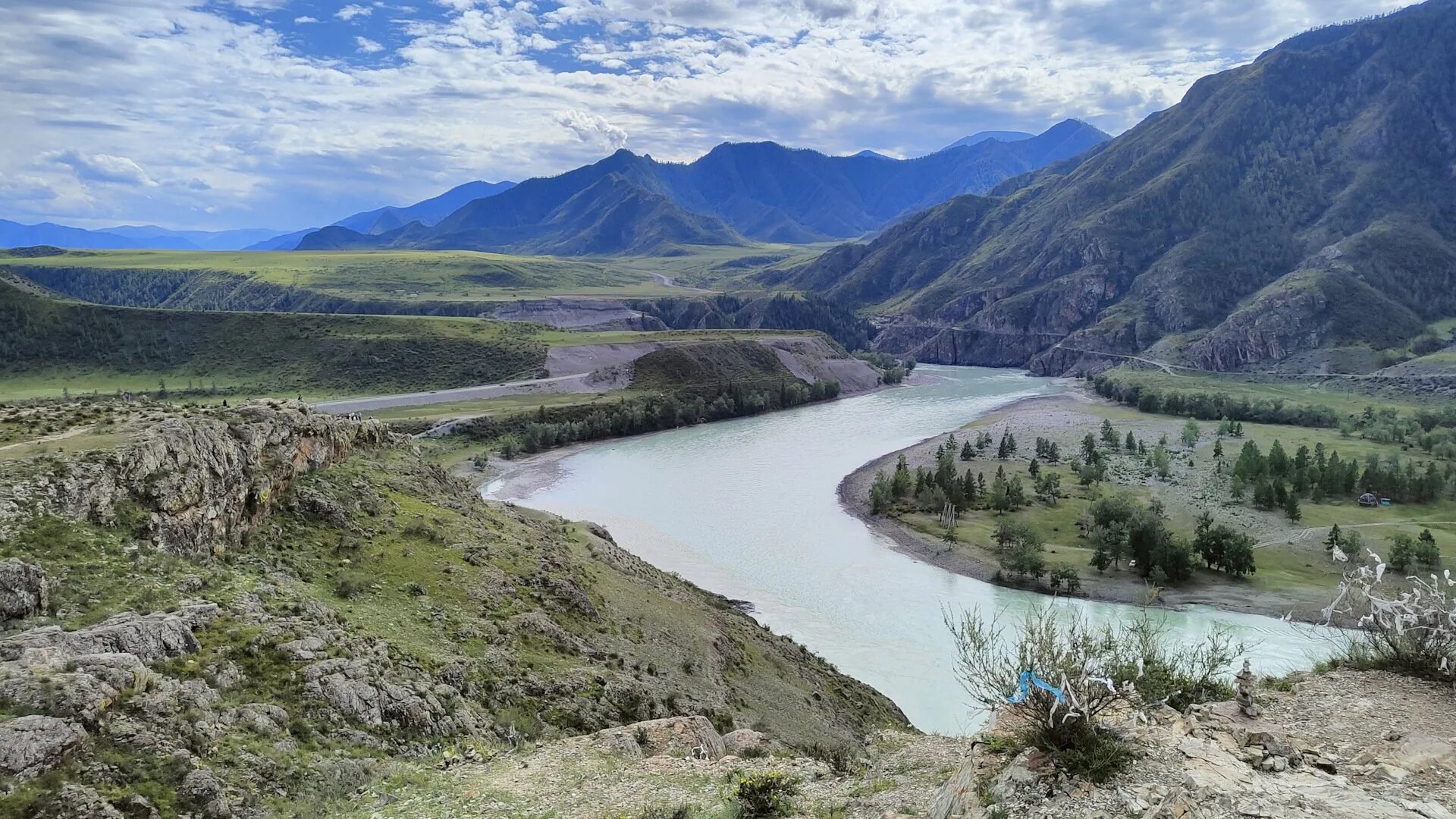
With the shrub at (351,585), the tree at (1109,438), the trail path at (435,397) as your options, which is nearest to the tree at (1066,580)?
the shrub at (351,585)

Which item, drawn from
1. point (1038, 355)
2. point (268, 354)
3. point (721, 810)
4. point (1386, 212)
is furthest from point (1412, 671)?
point (1386, 212)

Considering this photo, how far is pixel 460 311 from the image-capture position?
16675 cm

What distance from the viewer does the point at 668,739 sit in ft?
Result: 49.1

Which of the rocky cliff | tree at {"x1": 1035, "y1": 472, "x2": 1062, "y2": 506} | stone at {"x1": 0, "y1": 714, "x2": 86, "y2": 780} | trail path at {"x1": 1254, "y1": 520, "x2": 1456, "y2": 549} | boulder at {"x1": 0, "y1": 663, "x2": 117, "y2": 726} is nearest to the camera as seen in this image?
stone at {"x1": 0, "y1": 714, "x2": 86, "y2": 780}

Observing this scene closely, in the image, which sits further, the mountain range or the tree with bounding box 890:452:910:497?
the mountain range

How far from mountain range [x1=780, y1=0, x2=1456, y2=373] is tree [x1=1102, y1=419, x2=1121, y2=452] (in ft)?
223

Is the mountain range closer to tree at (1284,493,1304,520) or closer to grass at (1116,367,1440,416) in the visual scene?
grass at (1116,367,1440,416)

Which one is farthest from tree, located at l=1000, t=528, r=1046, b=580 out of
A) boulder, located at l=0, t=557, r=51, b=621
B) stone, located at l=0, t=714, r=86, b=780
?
stone, located at l=0, t=714, r=86, b=780

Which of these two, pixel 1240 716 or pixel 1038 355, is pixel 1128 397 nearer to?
pixel 1038 355

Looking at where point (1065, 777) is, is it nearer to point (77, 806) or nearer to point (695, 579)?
point (77, 806)

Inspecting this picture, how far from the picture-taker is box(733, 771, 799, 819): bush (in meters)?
10.8

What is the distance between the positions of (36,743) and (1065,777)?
11935mm

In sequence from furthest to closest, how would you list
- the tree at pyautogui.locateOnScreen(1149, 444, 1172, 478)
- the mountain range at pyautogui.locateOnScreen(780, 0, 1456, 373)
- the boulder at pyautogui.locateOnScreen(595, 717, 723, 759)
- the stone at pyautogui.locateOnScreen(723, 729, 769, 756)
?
the mountain range at pyautogui.locateOnScreen(780, 0, 1456, 373)
the tree at pyautogui.locateOnScreen(1149, 444, 1172, 478)
the stone at pyautogui.locateOnScreen(723, 729, 769, 756)
the boulder at pyautogui.locateOnScreen(595, 717, 723, 759)

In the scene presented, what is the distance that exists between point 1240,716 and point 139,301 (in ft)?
776
